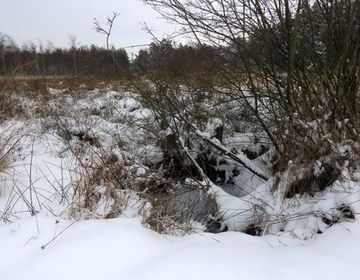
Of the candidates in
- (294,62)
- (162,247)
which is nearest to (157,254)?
(162,247)

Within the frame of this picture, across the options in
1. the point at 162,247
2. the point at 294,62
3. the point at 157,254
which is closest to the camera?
the point at 157,254

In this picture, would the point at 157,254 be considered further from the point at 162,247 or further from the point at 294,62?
the point at 294,62

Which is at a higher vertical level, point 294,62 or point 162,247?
point 294,62

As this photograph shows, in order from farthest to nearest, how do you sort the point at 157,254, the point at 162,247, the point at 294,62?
the point at 294,62 < the point at 162,247 < the point at 157,254

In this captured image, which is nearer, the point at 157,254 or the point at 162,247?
the point at 157,254

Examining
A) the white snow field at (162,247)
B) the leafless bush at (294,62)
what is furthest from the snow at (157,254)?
the leafless bush at (294,62)

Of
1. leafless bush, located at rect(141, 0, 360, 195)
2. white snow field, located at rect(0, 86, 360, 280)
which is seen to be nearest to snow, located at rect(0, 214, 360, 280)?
white snow field, located at rect(0, 86, 360, 280)

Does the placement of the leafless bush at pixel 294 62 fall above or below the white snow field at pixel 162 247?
above

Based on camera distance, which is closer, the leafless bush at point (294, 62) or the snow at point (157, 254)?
the snow at point (157, 254)

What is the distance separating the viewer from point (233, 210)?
150 inches

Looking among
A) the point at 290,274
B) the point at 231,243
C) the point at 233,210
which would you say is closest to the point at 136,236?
the point at 231,243

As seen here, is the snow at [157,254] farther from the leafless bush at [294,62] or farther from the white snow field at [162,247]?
the leafless bush at [294,62]

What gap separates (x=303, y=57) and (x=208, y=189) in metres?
1.58

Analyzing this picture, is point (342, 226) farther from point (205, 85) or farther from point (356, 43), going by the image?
point (205, 85)
